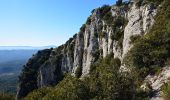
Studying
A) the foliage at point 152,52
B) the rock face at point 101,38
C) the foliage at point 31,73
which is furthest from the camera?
the foliage at point 31,73

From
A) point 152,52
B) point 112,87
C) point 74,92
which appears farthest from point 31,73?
point 112,87

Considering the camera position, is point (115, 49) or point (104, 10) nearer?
point (115, 49)

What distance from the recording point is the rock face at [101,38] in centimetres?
4788

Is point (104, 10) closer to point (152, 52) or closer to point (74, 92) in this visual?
point (152, 52)

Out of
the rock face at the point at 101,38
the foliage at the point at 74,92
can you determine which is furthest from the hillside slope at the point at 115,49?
the foliage at the point at 74,92

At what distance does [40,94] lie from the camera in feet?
169

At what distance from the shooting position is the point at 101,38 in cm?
6906

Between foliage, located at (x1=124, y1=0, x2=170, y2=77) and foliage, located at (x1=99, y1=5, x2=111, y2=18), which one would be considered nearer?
foliage, located at (x1=124, y1=0, x2=170, y2=77)

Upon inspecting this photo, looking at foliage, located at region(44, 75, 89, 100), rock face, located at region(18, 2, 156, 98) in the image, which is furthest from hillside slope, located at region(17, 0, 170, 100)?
foliage, located at region(44, 75, 89, 100)

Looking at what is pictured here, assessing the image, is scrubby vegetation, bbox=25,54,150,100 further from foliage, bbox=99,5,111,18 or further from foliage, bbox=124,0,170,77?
foliage, bbox=99,5,111,18

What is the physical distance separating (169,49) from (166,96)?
38.5 ft

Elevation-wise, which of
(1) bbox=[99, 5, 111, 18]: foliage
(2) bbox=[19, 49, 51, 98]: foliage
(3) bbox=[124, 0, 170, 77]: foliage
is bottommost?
(2) bbox=[19, 49, 51, 98]: foliage

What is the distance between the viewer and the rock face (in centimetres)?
4788

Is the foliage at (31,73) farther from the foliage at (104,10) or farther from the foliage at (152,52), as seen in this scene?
the foliage at (152,52)
